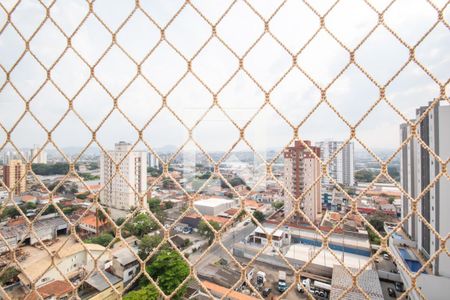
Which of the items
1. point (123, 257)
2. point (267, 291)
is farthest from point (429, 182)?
point (123, 257)

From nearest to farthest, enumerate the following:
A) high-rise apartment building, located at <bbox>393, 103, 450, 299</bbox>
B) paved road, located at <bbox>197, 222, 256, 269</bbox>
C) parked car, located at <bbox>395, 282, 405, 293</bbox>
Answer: high-rise apartment building, located at <bbox>393, 103, 450, 299</bbox> < parked car, located at <bbox>395, 282, 405, 293</bbox> < paved road, located at <bbox>197, 222, 256, 269</bbox>

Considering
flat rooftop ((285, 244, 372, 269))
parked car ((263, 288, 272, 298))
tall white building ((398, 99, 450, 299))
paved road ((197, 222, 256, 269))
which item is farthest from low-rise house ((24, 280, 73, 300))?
flat rooftop ((285, 244, 372, 269))

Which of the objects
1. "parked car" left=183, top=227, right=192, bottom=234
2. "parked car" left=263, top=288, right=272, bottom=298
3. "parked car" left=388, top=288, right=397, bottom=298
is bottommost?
"parked car" left=388, top=288, right=397, bottom=298

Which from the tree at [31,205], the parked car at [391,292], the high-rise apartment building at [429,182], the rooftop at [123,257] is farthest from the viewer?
the parked car at [391,292]

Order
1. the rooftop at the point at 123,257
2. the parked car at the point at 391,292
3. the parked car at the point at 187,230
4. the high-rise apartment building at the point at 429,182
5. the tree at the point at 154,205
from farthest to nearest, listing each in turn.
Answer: the parked car at the point at 187,230, the tree at the point at 154,205, the parked car at the point at 391,292, the rooftop at the point at 123,257, the high-rise apartment building at the point at 429,182

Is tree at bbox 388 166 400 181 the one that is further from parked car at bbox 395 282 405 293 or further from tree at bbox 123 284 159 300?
parked car at bbox 395 282 405 293

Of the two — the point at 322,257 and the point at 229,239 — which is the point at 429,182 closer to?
Result: the point at 322,257

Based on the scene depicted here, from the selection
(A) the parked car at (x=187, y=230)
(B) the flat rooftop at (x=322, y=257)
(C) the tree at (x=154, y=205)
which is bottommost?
(A) the parked car at (x=187, y=230)

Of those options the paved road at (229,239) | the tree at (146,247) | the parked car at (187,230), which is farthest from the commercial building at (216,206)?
the tree at (146,247)

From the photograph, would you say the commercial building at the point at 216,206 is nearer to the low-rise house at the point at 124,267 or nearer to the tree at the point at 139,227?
the tree at the point at 139,227
